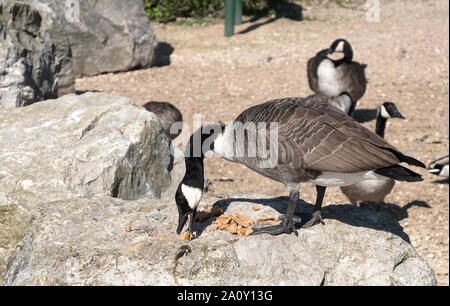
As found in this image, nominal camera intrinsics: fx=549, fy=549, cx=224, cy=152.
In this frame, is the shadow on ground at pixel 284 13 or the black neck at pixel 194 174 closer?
the black neck at pixel 194 174

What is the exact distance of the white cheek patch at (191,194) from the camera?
3.91m

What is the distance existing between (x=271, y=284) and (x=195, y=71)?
8293 mm

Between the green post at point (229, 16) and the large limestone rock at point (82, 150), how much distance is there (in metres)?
7.42

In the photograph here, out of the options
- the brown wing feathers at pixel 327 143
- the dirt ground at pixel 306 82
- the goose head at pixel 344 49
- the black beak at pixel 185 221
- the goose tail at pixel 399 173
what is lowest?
the dirt ground at pixel 306 82

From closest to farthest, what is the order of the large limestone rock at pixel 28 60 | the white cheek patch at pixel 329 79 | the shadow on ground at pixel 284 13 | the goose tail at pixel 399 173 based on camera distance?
the goose tail at pixel 399 173, the large limestone rock at pixel 28 60, the white cheek patch at pixel 329 79, the shadow on ground at pixel 284 13

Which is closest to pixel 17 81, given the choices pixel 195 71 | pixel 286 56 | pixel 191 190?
pixel 191 190

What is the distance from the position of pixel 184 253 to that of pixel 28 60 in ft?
14.7

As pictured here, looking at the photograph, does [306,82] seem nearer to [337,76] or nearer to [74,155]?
[337,76]

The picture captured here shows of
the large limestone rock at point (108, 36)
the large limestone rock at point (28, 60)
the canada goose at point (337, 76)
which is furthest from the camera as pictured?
the large limestone rock at point (108, 36)

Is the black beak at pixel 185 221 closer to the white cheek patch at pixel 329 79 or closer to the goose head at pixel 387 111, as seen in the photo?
the goose head at pixel 387 111

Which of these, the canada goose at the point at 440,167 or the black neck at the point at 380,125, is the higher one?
the black neck at the point at 380,125

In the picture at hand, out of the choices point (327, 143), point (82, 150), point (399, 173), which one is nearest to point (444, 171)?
point (399, 173)

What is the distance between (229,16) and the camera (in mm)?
12758

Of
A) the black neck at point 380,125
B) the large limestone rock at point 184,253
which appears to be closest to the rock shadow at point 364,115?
the black neck at point 380,125
